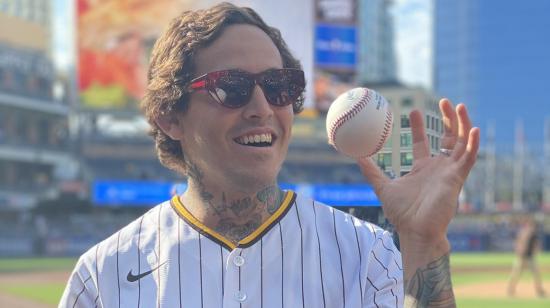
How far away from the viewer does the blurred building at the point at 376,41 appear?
6359 cm

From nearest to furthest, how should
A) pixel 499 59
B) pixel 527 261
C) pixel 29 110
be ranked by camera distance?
1. pixel 527 261
2. pixel 29 110
3. pixel 499 59

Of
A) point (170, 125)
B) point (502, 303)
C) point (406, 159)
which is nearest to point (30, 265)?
point (502, 303)

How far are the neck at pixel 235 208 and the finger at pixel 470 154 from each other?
1.70 ft

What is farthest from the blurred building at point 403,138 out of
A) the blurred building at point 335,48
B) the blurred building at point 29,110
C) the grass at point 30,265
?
the blurred building at point 29,110

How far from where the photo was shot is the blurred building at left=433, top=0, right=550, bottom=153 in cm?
9069

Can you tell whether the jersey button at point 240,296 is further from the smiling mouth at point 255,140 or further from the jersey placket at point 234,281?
the smiling mouth at point 255,140

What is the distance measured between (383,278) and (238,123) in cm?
56

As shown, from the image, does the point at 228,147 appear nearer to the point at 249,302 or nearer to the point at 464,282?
the point at 249,302

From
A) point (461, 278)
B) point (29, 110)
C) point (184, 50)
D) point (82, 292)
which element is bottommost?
point (461, 278)

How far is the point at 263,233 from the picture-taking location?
190 cm

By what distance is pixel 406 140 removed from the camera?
2186mm

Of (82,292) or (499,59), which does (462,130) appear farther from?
(499,59)

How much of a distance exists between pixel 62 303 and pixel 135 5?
32591 mm

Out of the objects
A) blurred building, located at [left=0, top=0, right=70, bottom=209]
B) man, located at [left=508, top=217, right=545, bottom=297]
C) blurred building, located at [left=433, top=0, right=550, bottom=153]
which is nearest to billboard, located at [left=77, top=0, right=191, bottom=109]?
blurred building, located at [left=0, top=0, right=70, bottom=209]
